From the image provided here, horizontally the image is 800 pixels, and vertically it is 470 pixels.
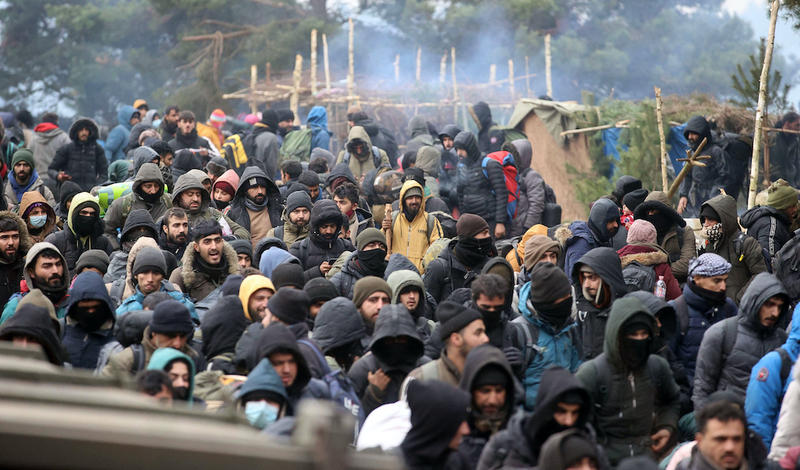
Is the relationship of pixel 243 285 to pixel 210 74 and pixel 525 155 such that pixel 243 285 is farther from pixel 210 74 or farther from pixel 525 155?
pixel 210 74

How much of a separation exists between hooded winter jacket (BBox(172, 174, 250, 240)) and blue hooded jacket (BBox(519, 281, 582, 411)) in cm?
435

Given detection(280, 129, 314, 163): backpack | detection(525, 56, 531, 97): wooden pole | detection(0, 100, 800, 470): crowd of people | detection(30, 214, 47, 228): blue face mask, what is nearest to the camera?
detection(0, 100, 800, 470): crowd of people

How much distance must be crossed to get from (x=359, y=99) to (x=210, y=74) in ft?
28.3

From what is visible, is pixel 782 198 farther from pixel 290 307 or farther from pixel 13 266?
pixel 13 266

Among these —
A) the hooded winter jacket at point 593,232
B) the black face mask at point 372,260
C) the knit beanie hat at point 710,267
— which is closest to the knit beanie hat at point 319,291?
the black face mask at point 372,260

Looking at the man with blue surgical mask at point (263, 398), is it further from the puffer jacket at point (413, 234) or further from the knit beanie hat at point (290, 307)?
the puffer jacket at point (413, 234)

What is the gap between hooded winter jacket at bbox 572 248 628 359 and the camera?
715 cm

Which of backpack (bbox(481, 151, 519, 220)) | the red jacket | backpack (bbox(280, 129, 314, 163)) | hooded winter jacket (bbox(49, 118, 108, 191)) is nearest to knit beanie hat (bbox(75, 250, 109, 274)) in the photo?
the red jacket

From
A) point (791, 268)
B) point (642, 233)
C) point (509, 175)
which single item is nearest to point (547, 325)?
point (642, 233)

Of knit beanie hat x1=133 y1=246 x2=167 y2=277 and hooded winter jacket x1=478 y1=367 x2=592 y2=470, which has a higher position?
knit beanie hat x1=133 y1=246 x2=167 y2=277

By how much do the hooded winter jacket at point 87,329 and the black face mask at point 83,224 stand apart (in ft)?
9.41

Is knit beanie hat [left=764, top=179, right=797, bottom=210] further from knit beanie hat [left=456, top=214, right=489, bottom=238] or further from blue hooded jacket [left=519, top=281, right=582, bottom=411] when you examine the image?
blue hooded jacket [left=519, top=281, right=582, bottom=411]

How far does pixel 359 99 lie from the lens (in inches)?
914

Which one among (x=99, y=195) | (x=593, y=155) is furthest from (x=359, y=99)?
(x=99, y=195)
